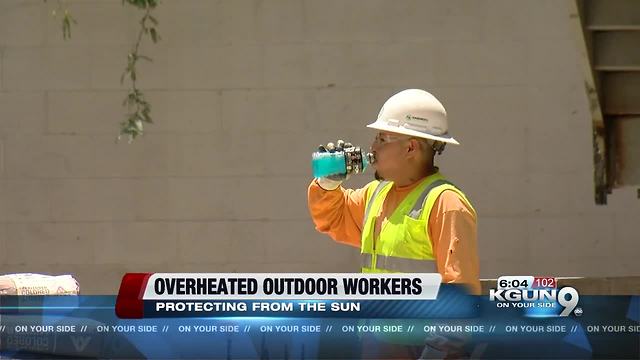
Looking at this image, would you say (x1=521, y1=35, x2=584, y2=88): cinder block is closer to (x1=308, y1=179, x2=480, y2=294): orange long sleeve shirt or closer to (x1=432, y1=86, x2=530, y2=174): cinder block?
(x1=432, y1=86, x2=530, y2=174): cinder block

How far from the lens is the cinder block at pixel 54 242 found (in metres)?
7.51

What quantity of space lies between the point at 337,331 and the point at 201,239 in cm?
371

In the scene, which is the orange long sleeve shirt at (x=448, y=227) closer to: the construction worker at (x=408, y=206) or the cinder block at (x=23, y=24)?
the construction worker at (x=408, y=206)

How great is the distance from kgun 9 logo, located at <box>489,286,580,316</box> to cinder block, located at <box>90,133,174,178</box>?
12.3 ft

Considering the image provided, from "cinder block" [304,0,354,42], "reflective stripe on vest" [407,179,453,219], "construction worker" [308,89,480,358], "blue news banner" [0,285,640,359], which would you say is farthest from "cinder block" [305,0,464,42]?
"blue news banner" [0,285,640,359]

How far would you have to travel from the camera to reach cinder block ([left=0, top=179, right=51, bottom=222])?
7508 millimetres

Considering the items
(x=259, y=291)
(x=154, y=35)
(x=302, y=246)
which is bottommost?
(x=302, y=246)

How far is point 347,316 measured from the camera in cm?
385

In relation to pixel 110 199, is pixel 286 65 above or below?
above

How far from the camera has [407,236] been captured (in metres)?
4.38

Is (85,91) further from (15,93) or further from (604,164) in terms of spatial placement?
(604,164)

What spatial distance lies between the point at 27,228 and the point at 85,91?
818 millimetres

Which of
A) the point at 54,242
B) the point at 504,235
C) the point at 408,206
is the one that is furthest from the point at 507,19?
the point at 408,206

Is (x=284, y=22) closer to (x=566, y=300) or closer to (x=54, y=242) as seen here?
(x=54, y=242)
